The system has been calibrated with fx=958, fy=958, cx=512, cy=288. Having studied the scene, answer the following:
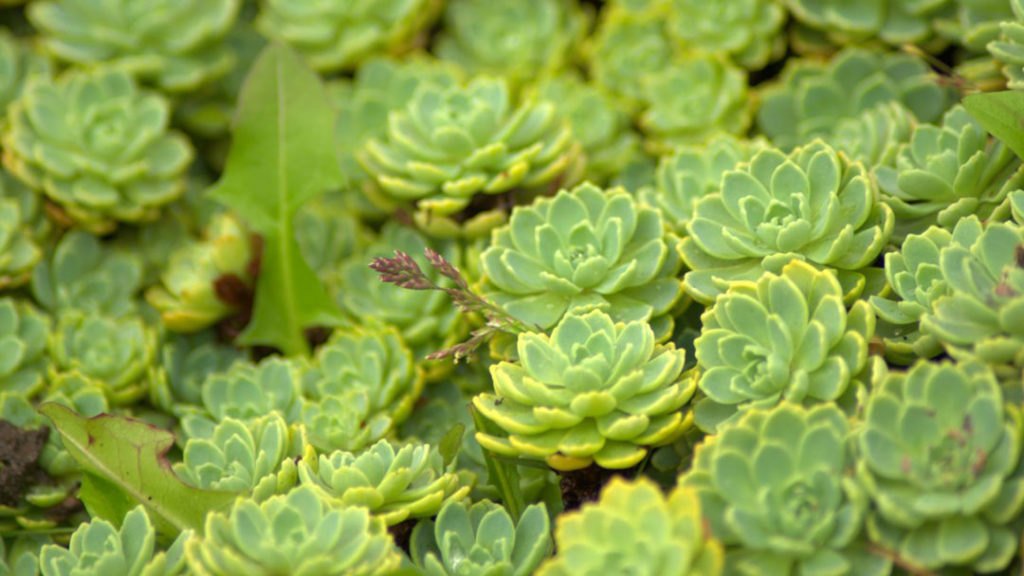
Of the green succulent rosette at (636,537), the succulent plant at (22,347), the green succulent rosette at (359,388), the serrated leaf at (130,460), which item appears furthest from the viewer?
the succulent plant at (22,347)

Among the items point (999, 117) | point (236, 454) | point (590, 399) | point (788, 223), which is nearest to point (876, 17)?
point (999, 117)

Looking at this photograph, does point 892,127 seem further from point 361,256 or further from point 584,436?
point 361,256

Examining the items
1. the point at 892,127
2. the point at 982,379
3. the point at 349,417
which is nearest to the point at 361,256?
the point at 349,417

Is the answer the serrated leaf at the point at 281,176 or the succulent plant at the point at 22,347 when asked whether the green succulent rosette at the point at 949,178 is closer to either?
the serrated leaf at the point at 281,176

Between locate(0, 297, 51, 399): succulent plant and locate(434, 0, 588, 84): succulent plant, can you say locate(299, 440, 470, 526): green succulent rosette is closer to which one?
A: locate(0, 297, 51, 399): succulent plant

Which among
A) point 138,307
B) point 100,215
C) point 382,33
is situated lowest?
point 138,307

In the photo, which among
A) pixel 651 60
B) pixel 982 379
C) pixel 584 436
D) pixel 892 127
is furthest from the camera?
pixel 651 60

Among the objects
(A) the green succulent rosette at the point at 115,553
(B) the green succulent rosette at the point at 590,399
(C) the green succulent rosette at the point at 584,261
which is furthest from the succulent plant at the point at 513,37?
(A) the green succulent rosette at the point at 115,553
